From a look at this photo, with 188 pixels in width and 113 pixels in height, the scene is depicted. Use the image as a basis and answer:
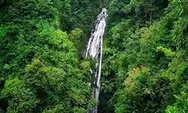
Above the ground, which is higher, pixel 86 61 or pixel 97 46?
pixel 97 46

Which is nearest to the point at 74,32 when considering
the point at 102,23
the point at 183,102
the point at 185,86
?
the point at 102,23

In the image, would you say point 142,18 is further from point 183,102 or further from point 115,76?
point 183,102

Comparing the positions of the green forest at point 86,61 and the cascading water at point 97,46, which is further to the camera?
the cascading water at point 97,46

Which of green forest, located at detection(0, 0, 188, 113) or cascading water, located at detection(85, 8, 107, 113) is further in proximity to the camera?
cascading water, located at detection(85, 8, 107, 113)
